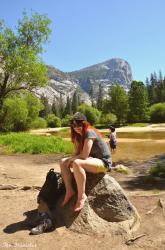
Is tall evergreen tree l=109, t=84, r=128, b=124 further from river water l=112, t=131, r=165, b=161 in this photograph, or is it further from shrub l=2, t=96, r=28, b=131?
river water l=112, t=131, r=165, b=161

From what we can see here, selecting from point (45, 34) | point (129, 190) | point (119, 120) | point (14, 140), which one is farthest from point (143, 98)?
point (129, 190)

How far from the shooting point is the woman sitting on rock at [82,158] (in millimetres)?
7090

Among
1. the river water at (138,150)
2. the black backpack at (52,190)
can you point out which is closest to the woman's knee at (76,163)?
the black backpack at (52,190)

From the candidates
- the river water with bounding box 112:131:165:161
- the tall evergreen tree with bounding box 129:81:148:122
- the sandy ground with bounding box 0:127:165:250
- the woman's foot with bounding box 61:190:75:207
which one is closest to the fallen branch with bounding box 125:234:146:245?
the sandy ground with bounding box 0:127:165:250

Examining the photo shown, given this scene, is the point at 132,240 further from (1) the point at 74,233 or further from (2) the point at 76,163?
(2) the point at 76,163

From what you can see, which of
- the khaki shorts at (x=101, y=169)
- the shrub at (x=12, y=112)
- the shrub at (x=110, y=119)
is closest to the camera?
the khaki shorts at (x=101, y=169)

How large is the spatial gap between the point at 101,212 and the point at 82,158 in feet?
4.20

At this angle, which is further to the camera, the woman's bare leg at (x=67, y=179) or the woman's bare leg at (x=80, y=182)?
the woman's bare leg at (x=67, y=179)

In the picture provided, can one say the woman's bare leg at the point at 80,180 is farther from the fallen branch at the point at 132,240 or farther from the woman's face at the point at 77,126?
the fallen branch at the point at 132,240

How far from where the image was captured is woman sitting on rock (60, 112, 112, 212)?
23.3 ft

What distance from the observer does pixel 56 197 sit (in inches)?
308

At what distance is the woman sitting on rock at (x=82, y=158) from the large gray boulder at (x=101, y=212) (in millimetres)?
203

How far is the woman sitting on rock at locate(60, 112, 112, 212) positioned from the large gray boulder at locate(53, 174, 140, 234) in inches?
8.0

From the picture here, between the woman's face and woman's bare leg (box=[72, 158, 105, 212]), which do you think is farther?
the woman's face
